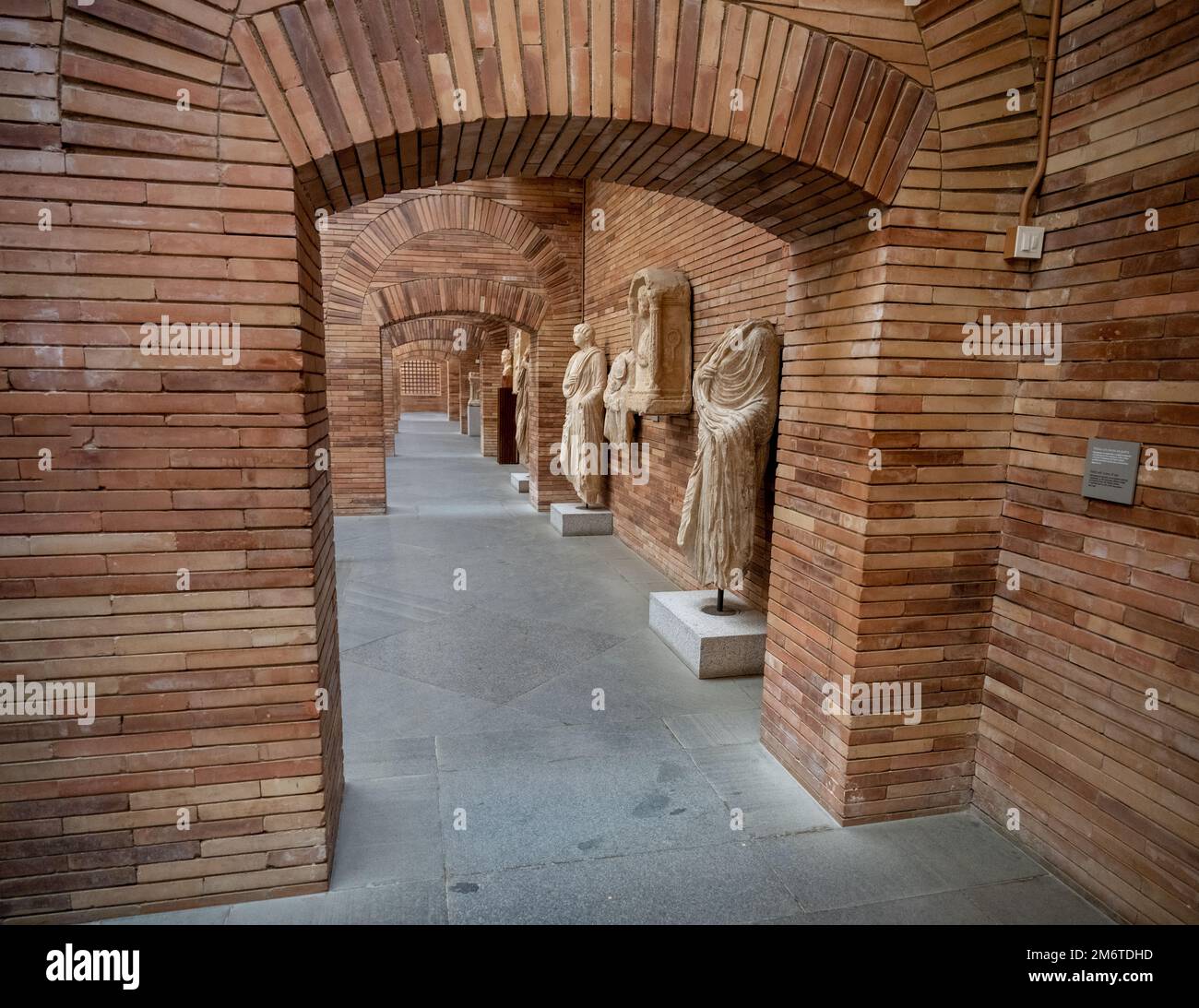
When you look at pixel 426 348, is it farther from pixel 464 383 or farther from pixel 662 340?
pixel 662 340

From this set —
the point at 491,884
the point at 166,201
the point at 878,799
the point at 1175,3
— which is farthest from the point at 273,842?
the point at 1175,3

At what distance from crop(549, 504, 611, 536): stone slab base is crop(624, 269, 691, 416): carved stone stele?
2784 mm

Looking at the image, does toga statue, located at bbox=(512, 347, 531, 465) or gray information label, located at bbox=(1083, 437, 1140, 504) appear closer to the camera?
gray information label, located at bbox=(1083, 437, 1140, 504)

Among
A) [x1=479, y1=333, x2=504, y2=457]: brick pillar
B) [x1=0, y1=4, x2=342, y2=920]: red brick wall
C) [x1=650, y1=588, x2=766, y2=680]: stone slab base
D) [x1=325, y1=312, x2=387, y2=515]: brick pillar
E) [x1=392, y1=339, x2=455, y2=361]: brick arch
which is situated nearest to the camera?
[x1=0, y1=4, x2=342, y2=920]: red brick wall

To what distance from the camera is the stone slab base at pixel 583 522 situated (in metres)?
8.75

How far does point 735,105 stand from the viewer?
2.49 meters

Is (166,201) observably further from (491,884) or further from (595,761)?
(595,761)

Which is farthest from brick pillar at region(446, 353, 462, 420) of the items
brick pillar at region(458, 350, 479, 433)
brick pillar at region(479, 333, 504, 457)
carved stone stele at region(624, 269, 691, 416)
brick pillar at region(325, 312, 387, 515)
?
carved stone stele at region(624, 269, 691, 416)

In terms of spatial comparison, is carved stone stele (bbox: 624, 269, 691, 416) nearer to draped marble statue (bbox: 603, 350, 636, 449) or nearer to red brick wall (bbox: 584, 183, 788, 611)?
red brick wall (bbox: 584, 183, 788, 611)

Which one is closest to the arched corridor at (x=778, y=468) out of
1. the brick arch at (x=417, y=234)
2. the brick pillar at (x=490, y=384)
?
the brick arch at (x=417, y=234)

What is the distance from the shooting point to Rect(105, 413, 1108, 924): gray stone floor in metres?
2.62

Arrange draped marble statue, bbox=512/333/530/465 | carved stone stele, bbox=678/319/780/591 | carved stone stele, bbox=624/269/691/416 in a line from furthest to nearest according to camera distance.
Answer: draped marble statue, bbox=512/333/530/465 → carved stone stele, bbox=624/269/691/416 → carved stone stele, bbox=678/319/780/591

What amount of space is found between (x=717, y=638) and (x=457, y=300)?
22.9ft
